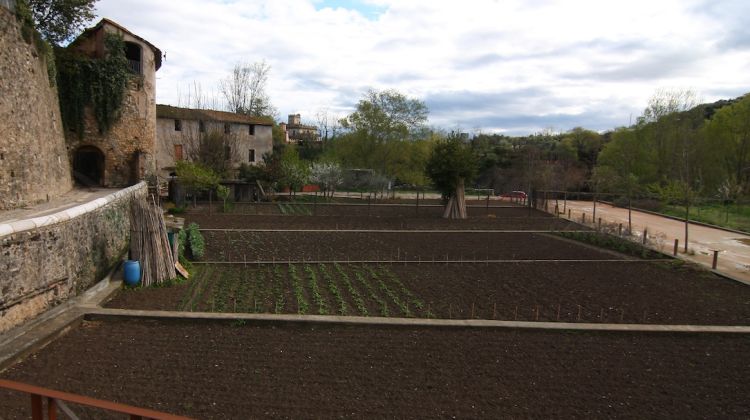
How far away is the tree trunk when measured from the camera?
22641 millimetres

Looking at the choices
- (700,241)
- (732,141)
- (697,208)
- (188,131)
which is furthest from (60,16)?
(732,141)

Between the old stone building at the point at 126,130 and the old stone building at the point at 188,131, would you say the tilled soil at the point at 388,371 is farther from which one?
the old stone building at the point at 188,131

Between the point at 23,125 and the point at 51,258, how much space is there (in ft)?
19.6

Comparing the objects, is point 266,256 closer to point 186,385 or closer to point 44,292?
point 44,292

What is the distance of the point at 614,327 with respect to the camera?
7.70 m

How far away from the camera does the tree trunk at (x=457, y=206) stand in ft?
74.3

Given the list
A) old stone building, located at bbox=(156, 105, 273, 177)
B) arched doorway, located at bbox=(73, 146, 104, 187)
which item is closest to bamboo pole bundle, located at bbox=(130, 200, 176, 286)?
arched doorway, located at bbox=(73, 146, 104, 187)

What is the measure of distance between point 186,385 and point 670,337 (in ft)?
23.5

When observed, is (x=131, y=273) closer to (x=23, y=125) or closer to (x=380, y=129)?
(x=23, y=125)

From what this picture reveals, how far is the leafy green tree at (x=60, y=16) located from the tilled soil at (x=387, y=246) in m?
Result: 12.5

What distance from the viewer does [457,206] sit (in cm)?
2273

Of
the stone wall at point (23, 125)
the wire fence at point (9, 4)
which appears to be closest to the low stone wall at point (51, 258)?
the stone wall at point (23, 125)

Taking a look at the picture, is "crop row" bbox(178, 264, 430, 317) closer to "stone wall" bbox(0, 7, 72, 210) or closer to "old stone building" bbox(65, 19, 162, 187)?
"stone wall" bbox(0, 7, 72, 210)

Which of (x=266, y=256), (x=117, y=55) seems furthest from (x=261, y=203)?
(x=266, y=256)
